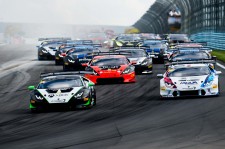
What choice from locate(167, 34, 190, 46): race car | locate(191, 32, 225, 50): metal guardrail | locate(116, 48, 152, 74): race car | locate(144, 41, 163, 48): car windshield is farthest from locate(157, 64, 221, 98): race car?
locate(167, 34, 190, 46): race car

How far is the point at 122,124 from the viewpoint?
51.8 ft

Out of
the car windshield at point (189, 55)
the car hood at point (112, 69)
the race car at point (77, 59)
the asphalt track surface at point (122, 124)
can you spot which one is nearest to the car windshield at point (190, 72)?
the asphalt track surface at point (122, 124)

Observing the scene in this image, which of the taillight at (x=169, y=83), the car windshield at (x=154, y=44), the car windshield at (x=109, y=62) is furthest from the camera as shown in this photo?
the car windshield at (x=154, y=44)

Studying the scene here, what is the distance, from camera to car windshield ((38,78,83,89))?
64.5 ft

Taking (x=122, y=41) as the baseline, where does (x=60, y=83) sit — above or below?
below

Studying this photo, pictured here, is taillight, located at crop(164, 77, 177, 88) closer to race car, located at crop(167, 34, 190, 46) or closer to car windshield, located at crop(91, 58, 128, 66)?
car windshield, located at crop(91, 58, 128, 66)

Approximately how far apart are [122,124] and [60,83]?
4541mm

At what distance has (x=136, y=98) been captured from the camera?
22172 millimetres

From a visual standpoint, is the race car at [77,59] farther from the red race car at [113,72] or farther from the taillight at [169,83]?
the taillight at [169,83]

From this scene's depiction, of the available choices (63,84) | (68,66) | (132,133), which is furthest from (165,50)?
(132,133)

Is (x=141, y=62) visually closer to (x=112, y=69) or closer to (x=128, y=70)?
(x=128, y=70)

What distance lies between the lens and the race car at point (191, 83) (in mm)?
20828

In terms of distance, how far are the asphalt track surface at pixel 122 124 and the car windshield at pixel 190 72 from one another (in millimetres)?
926

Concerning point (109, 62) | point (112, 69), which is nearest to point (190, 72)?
point (112, 69)
